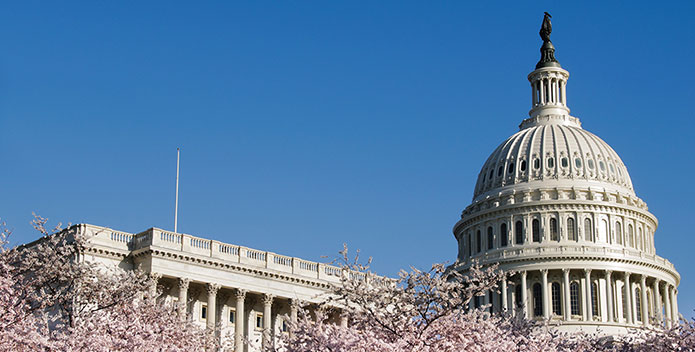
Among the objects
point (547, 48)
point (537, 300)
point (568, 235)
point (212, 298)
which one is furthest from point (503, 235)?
point (212, 298)

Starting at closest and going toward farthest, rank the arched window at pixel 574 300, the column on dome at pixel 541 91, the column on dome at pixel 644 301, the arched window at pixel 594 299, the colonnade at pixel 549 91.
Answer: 1. the arched window at pixel 594 299
2. the arched window at pixel 574 300
3. the column on dome at pixel 644 301
4. the colonnade at pixel 549 91
5. the column on dome at pixel 541 91

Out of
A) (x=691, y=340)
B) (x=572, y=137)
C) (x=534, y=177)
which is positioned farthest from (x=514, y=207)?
(x=691, y=340)

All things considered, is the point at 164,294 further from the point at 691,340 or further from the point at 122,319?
the point at 691,340

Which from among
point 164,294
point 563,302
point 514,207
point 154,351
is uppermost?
point 514,207

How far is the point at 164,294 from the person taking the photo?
76125mm

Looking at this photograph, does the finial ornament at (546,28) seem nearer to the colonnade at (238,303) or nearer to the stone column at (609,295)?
the stone column at (609,295)

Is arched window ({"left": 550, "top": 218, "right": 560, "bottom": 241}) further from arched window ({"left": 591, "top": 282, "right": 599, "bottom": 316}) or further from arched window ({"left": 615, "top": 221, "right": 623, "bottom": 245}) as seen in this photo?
arched window ({"left": 615, "top": 221, "right": 623, "bottom": 245})

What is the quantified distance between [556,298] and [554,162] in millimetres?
19157

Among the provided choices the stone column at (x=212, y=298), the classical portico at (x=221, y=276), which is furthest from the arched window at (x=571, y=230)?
the stone column at (x=212, y=298)

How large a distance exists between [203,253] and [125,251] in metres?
5.66

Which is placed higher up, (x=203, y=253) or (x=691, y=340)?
(x=203, y=253)

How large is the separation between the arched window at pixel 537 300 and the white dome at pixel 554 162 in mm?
13658

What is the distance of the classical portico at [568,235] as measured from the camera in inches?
5305

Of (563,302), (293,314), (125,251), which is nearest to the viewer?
(125,251)
